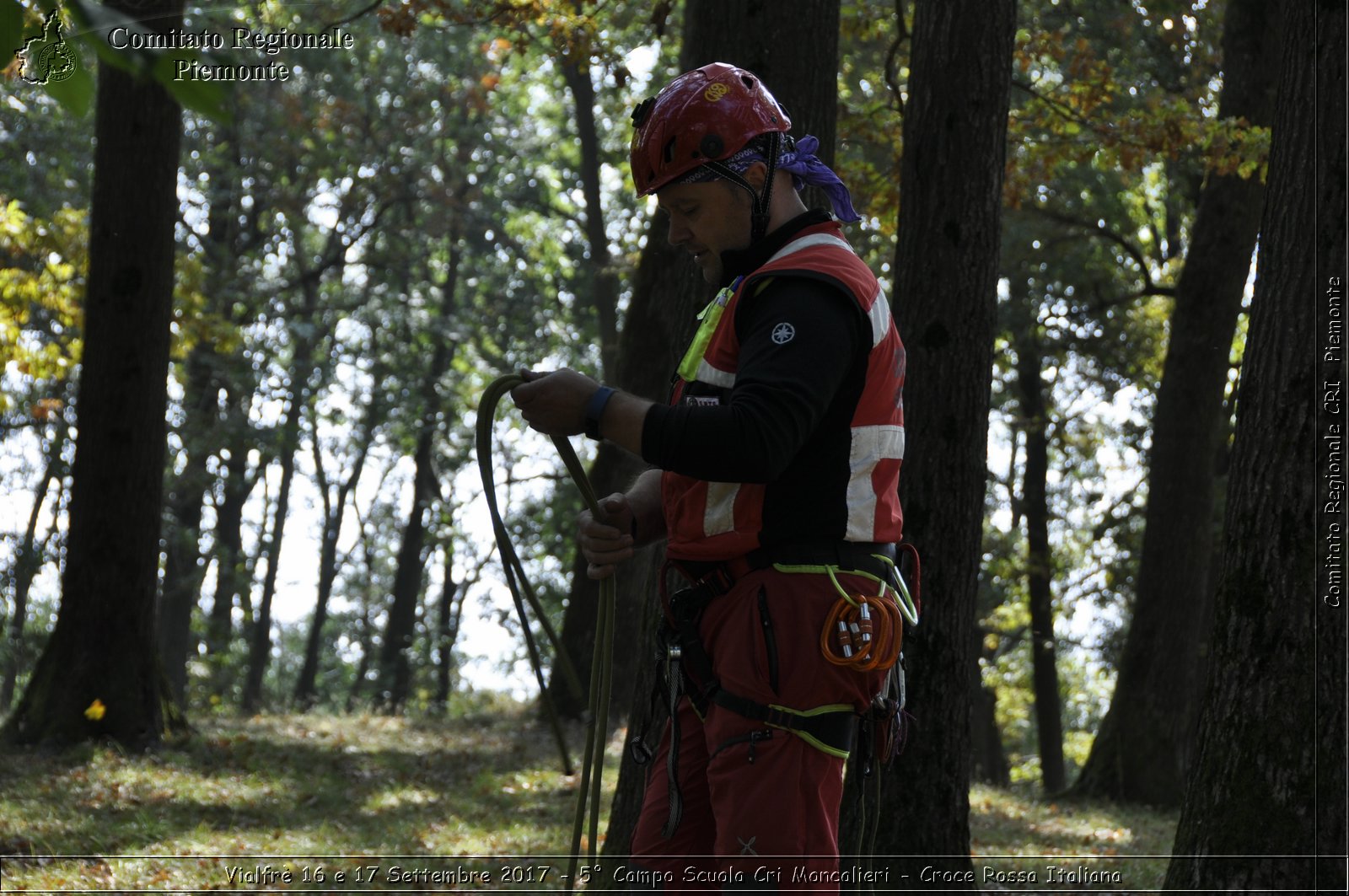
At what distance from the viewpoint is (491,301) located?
3030 cm

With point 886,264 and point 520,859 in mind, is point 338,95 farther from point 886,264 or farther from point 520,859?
point 520,859

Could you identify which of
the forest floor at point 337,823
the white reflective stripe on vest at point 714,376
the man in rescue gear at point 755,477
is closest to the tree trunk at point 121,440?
the forest floor at point 337,823

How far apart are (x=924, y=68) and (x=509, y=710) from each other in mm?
12515

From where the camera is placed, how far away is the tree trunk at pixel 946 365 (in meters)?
5.95

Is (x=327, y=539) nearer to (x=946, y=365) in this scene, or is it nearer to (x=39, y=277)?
(x=39, y=277)

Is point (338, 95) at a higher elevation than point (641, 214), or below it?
higher

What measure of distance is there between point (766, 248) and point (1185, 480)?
10003 millimetres

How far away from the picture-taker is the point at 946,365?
20.2ft

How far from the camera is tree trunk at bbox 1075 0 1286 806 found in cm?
1174

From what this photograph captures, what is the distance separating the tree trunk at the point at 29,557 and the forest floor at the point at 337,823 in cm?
1647

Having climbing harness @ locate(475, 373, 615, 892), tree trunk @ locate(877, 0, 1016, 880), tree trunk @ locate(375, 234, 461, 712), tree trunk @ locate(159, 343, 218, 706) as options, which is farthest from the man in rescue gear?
tree trunk @ locate(375, 234, 461, 712)

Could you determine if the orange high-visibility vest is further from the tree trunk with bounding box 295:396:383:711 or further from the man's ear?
the tree trunk with bounding box 295:396:383:711

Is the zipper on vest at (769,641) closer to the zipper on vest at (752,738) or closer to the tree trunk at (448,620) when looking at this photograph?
the zipper on vest at (752,738)

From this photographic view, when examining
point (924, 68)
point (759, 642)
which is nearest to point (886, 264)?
point (924, 68)
